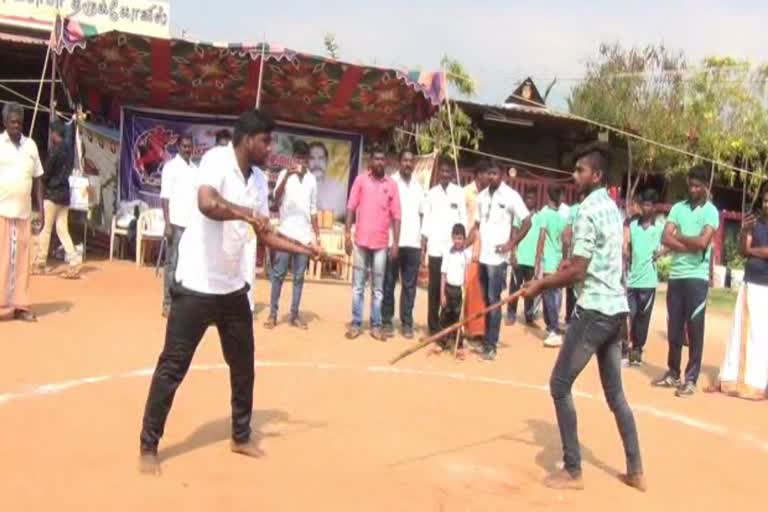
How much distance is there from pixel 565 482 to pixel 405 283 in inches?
184

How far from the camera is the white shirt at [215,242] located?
480cm

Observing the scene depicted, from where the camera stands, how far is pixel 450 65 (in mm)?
21375

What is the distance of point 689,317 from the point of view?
776cm

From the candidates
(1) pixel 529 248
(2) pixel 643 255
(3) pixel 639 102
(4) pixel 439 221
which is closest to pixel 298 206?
(4) pixel 439 221

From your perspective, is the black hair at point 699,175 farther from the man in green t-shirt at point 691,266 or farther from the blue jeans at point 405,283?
the blue jeans at point 405,283

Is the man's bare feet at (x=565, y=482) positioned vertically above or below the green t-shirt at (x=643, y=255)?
below

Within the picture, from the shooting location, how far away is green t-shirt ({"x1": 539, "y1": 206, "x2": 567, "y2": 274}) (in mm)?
10758

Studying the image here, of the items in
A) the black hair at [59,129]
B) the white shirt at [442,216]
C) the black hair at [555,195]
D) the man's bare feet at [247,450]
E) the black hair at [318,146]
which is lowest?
the man's bare feet at [247,450]

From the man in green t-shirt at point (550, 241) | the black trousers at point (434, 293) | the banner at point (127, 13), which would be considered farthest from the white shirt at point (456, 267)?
the banner at point (127, 13)

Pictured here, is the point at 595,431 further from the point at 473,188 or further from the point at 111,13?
the point at 111,13

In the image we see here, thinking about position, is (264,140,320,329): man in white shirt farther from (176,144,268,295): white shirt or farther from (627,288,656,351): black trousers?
(176,144,268,295): white shirt

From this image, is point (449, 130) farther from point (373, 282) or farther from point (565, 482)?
point (565, 482)

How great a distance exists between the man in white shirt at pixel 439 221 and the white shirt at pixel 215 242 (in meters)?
4.50

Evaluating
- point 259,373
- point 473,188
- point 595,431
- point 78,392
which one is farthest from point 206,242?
point 473,188
